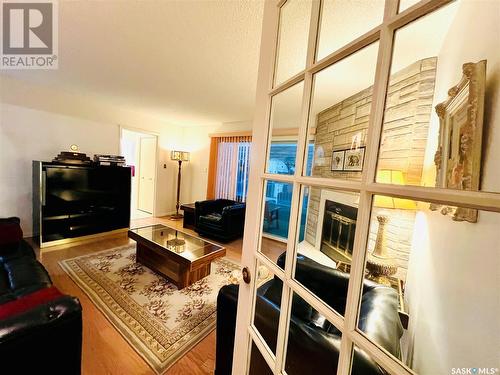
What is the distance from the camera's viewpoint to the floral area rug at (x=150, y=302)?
5.08 ft

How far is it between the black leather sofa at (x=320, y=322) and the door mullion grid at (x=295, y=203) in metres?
→ 0.02

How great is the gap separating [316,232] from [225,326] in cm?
87

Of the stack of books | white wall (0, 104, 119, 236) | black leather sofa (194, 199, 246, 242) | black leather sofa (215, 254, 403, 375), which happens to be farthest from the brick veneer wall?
white wall (0, 104, 119, 236)

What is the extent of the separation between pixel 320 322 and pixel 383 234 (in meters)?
0.31

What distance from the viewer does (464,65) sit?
45cm

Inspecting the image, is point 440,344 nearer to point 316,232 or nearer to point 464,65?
point 316,232

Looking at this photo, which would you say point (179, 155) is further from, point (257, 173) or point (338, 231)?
point (338, 231)

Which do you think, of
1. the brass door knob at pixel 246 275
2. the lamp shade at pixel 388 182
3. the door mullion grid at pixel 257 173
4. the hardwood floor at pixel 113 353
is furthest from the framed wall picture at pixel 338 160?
the hardwood floor at pixel 113 353

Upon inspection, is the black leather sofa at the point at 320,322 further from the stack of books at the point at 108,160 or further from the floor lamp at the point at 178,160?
the floor lamp at the point at 178,160

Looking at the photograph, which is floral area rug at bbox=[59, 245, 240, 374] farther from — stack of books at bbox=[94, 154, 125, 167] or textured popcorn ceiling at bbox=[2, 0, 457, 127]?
textured popcorn ceiling at bbox=[2, 0, 457, 127]

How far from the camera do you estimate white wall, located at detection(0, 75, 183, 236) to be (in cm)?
292

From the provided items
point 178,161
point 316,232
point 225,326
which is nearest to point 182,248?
point 225,326

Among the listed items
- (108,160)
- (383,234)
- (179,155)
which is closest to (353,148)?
(383,234)

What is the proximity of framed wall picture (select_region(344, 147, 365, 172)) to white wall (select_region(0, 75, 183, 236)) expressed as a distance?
4298mm
